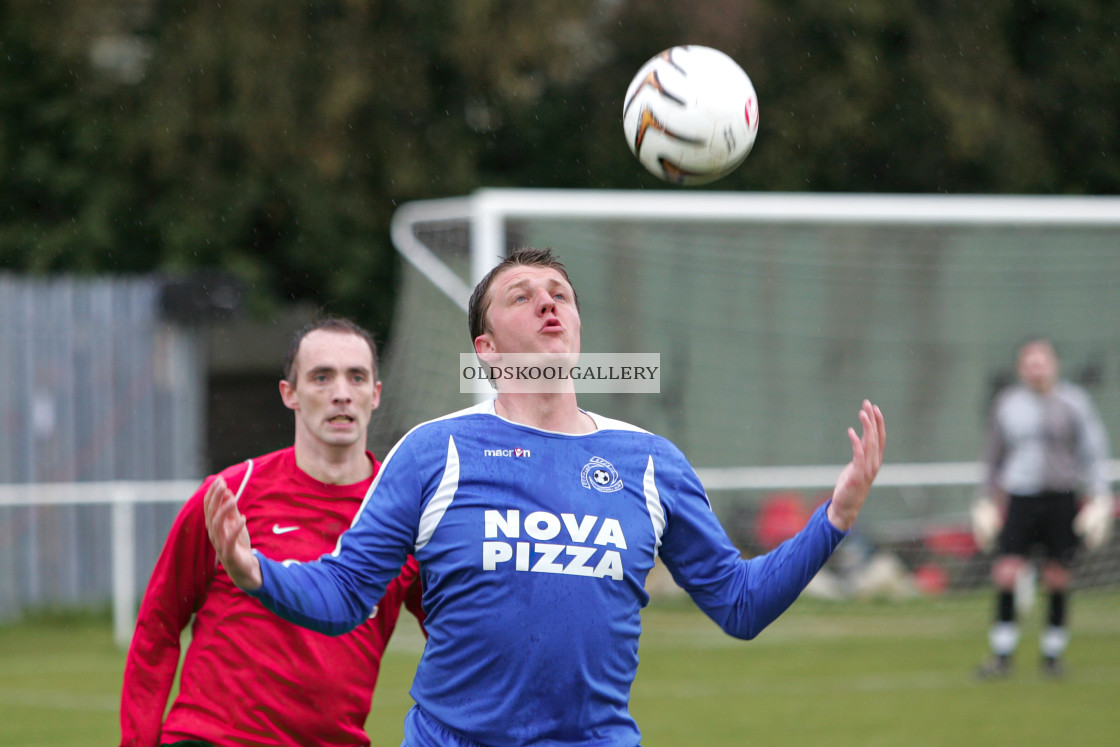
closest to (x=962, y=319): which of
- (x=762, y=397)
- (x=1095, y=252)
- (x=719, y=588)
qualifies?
(x=1095, y=252)

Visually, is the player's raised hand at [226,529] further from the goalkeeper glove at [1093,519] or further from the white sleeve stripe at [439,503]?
the goalkeeper glove at [1093,519]

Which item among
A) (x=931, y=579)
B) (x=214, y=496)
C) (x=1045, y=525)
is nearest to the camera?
(x=214, y=496)

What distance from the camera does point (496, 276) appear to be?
3.13 m

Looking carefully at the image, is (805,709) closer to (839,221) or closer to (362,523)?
(839,221)

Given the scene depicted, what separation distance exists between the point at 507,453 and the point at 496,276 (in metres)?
0.45

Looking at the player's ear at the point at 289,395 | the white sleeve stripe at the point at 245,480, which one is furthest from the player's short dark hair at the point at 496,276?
the white sleeve stripe at the point at 245,480

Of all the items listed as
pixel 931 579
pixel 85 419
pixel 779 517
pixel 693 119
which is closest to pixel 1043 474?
pixel 779 517

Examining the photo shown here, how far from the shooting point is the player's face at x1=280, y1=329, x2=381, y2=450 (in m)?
3.76

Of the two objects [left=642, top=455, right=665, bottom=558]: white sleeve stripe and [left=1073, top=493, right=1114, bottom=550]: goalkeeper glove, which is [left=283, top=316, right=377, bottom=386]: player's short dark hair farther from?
[left=1073, top=493, right=1114, bottom=550]: goalkeeper glove

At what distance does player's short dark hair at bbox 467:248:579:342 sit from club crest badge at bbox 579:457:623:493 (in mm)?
408

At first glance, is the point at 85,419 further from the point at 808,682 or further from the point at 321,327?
the point at 321,327

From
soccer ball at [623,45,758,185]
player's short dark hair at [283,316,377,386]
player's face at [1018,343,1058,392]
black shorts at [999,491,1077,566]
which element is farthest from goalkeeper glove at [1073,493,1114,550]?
player's short dark hair at [283,316,377,386]

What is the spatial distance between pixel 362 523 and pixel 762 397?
834 centimetres

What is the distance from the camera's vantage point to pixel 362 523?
2.96 m
